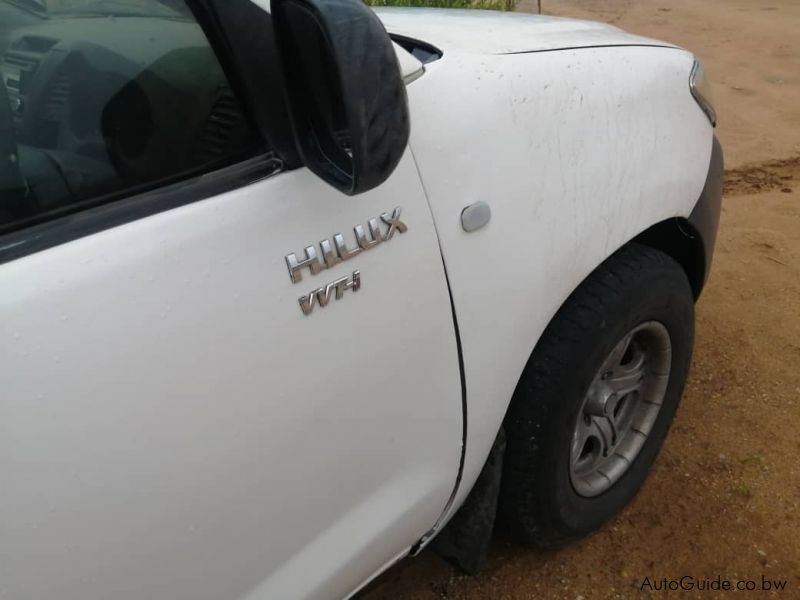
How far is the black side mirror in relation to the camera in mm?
1037

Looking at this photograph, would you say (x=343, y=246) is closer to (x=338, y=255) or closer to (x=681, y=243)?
(x=338, y=255)

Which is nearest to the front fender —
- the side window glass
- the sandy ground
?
the side window glass

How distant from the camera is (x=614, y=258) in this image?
1.93 metres

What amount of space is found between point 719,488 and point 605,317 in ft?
3.24

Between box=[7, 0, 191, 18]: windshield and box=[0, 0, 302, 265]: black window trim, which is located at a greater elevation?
box=[7, 0, 191, 18]: windshield

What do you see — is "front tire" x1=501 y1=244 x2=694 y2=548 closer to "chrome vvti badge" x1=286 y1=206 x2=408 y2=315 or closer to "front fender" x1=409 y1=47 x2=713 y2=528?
"front fender" x1=409 y1=47 x2=713 y2=528

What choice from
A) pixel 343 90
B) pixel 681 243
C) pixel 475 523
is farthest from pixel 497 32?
pixel 475 523

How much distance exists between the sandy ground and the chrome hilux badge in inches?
50.5

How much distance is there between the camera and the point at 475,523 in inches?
77.1

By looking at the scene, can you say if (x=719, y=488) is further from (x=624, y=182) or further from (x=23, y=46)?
(x=23, y=46)

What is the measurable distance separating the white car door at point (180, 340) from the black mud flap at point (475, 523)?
1.60 feet

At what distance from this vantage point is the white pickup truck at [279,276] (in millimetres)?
1046

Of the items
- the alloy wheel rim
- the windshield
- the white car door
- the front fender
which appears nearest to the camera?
the white car door

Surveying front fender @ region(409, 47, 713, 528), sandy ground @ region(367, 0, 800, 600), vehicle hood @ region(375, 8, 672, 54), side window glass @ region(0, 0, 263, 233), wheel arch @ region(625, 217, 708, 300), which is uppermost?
side window glass @ region(0, 0, 263, 233)
